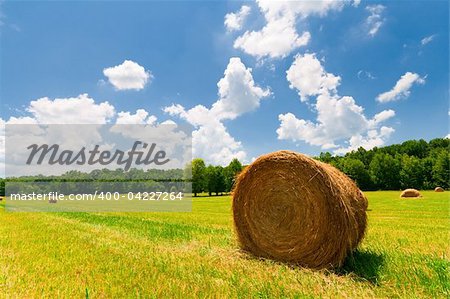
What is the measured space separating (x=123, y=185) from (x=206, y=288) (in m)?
99.2

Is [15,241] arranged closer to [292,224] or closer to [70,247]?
[70,247]

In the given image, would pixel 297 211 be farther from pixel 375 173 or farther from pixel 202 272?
pixel 375 173

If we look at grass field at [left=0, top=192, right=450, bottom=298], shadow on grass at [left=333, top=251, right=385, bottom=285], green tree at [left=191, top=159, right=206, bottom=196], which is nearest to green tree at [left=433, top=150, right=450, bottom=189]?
green tree at [left=191, top=159, right=206, bottom=196]

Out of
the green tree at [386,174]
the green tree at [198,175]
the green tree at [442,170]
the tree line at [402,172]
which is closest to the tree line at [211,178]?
the green tree at [198,175]

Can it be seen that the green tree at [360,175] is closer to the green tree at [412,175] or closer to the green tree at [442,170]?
the green tree at [412,175]

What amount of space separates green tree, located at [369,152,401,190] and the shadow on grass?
8350cm

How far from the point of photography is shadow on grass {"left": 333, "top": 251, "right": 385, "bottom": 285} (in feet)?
19.4

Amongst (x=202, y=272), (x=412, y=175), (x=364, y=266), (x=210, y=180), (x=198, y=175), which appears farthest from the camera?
(x=198, y=175)

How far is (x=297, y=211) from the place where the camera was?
7.27 meters

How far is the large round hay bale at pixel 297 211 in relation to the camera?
6.70m

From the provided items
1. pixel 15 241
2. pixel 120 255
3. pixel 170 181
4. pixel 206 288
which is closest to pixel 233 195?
pixel 120 255

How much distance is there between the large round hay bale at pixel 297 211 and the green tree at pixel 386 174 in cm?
8349

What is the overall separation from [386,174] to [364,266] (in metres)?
85.5

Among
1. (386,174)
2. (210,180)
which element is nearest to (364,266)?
(210,180)
